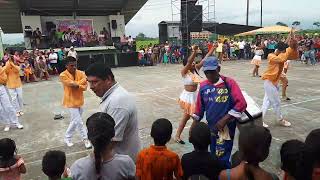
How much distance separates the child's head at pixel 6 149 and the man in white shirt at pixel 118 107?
1123 millimetres

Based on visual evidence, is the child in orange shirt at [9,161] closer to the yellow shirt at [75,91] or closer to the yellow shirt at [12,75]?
the yellow shirt at [75,91]

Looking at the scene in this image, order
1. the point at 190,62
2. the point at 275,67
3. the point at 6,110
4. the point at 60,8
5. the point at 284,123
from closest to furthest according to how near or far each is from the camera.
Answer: the point at 190,62 → the point at 275,67 → the point at 284,123 → the point at 6,110 → the point at 60,8

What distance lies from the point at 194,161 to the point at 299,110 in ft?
20.6

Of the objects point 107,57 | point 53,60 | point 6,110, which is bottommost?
point 6,110

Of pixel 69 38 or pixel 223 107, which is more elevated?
pixel 69 38

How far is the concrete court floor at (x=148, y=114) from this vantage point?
595cm

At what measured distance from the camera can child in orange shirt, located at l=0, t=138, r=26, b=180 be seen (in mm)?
3299

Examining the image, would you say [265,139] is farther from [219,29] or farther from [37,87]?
[219,29]

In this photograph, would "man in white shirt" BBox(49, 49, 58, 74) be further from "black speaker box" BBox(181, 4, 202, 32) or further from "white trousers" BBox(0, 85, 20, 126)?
"white trousers" BBox(0, 85, 20, 126)

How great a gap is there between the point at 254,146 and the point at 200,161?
611mm

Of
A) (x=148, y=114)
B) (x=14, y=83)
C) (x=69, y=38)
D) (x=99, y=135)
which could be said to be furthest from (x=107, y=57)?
(x=99, y=135)

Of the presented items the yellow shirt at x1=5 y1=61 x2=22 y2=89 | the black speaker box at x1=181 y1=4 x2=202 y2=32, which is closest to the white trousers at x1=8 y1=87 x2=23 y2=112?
the yellow shirt at x1=5 y1=61 x2=22 y2=89

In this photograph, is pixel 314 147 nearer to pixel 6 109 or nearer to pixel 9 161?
pixel 9 161

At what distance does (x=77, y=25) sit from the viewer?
28.3 meters
